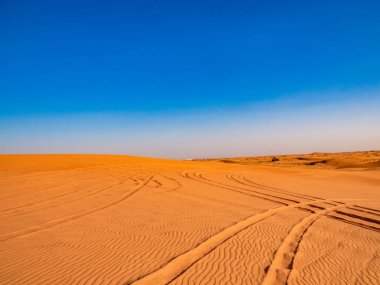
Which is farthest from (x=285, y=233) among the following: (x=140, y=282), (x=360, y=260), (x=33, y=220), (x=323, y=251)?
(x=33, y=220)

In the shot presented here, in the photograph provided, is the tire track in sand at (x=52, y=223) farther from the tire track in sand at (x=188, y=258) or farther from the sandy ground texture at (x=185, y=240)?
the tire track in sand at (x=188, y=258)

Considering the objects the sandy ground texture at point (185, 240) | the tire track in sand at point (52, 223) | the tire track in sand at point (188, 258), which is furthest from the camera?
the tire track in sand at point (52, 223)

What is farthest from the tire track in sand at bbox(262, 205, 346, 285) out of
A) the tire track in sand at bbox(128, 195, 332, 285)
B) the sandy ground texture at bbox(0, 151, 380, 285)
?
the tire track in sand at bbox(128, 195, 332, 285)

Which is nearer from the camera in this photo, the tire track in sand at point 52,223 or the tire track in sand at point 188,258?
the tire track in sand at point 188,258

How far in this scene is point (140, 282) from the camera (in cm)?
445

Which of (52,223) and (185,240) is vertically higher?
(52,223)

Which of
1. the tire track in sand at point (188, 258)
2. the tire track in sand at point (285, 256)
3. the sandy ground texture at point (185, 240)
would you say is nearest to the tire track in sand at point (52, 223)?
the sandy ground texture at point (185, 240)

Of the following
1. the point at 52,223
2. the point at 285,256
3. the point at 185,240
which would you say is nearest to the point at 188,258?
the point at 185,240

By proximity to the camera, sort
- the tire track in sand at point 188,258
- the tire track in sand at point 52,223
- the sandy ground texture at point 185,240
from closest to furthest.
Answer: the tire track in sand at point 188,258 < the sandy ground texture at point 185,240 < the tire track in sand at point 52,223

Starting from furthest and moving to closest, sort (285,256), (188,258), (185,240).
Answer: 1. (185,240)
2. (285,256)
3. (188,258)

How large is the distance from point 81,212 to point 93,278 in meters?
4.78

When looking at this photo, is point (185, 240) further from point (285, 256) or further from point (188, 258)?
point (285, 256)

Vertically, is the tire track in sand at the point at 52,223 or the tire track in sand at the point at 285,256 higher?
the tire track in sand at the point at 52,223

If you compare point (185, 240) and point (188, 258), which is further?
point (185, 240)
